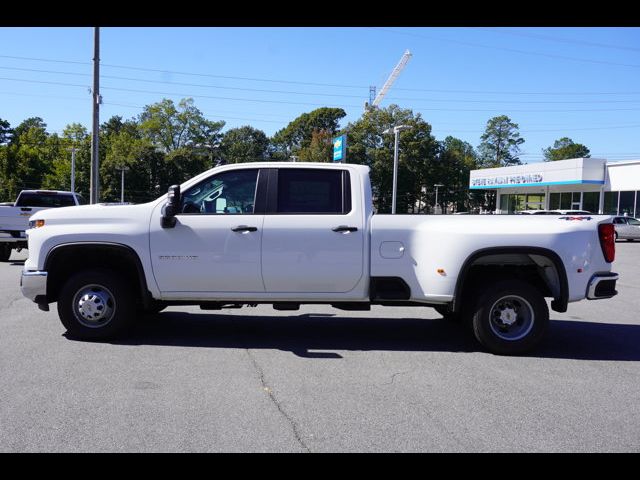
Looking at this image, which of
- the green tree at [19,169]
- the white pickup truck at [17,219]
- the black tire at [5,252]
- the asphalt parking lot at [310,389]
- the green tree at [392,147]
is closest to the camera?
the asphalt parking lot at [310,389]

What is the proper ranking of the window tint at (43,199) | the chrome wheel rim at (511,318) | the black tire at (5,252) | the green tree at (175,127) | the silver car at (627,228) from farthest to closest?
the green tree at (175,127)
the silver car at (627,228)
the window tint at (43,199)
the black tire at (5,252)
the chrome wheel rim at (511,318)

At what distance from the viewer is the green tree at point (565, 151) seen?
108688 mm

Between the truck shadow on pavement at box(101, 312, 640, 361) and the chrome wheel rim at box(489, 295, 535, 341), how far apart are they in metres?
0.38

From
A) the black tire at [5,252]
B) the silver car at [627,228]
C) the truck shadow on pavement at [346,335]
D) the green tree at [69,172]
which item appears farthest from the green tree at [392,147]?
the truck shadow on pavement at [346,335]

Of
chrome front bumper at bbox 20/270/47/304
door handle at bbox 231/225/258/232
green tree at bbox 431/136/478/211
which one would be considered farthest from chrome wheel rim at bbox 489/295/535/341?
green tree at bbox 431/136/478/211

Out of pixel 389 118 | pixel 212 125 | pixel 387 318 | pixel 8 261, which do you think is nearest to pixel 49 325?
pixel 387 318

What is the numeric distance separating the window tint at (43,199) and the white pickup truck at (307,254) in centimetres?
1112

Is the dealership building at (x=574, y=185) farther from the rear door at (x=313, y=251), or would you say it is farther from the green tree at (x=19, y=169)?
the green tree at (x=19, y=169)

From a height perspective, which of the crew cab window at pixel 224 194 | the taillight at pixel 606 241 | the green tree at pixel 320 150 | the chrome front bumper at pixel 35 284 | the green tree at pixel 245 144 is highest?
the green tree at pixel 245 144

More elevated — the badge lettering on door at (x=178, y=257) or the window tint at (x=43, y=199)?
the window tint at (x=43, y=199)

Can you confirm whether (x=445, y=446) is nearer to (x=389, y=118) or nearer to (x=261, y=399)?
(x=261, y=399)

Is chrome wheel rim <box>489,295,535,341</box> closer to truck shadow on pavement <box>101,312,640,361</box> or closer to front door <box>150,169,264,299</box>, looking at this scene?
truck shadow on pavement <box>101,312,640,361</box>

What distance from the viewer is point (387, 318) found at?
8.86 m

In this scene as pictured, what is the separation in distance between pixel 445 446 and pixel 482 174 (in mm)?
49446
